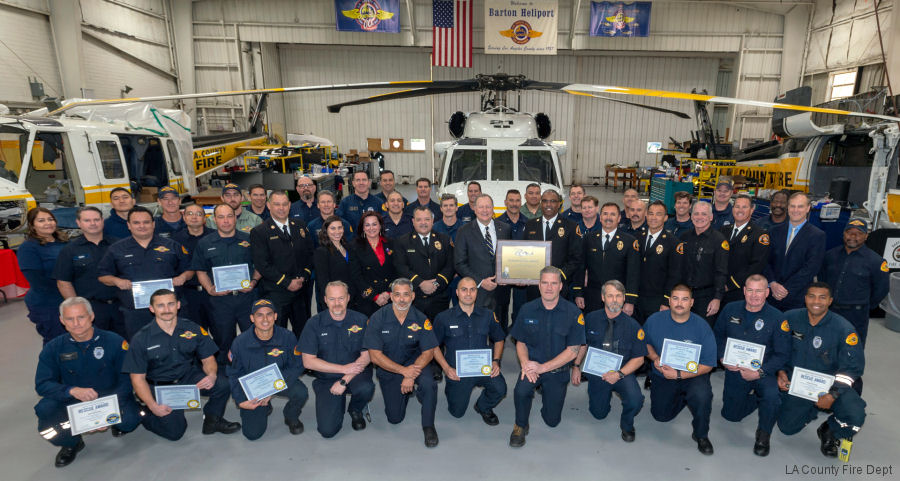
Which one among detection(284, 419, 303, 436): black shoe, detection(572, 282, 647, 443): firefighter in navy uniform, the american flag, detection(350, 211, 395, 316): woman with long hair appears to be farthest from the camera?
the american flag

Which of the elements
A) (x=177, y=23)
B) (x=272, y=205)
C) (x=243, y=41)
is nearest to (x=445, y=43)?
(x=243, y=41)

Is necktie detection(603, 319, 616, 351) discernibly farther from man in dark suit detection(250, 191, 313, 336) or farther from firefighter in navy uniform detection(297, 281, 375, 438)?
man in dark suit detection(250, 191, 313, 336)

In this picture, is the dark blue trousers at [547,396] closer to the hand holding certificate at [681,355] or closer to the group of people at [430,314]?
the group of people at [430,314]

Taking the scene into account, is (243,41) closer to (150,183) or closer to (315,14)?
(315,14)

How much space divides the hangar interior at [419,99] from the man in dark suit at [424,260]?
1.11m

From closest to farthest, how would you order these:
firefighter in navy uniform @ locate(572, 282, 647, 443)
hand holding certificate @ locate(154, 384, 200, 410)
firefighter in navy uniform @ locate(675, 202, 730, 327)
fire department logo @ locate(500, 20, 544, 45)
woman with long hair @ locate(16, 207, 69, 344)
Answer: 1. hand holding certificate @ locate(154, 384, 200, 410)
2. firefighter in navy uniform @ locate(572, 282, 647, 443)
3. woman with long hair @ locate(16, 207, 69, 344)
4. firefighter in navy uniform @ locate(675, 202, 730, 327)
5. fire department logo @ locate(500, 20, 544, 45)

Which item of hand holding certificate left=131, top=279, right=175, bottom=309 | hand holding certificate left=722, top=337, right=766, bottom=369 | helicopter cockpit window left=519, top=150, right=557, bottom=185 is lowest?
hand holding certificate left=722, top=337, right=766, bottom=369

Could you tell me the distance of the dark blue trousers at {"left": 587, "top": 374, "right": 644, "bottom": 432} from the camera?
366 centimetres

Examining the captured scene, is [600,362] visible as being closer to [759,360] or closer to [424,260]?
[759,360]

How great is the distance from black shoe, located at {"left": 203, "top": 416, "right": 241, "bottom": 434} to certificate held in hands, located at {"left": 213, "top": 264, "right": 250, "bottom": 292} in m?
1.17

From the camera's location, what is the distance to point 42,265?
423 cm

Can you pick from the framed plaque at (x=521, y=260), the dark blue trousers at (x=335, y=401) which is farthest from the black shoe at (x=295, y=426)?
the framed plaque at (x=521, y=260)

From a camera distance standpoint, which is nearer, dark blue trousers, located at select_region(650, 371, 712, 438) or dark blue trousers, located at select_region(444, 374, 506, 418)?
dark blue trousers, located at select_region(650, 371, 712, 438)

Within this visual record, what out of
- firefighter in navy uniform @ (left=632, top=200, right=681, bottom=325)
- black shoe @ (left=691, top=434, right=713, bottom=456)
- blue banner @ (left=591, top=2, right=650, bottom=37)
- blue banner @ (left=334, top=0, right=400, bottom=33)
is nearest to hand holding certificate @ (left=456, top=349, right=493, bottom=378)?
black shoe @ (left=691, top=434, right=713, bottom=456)
